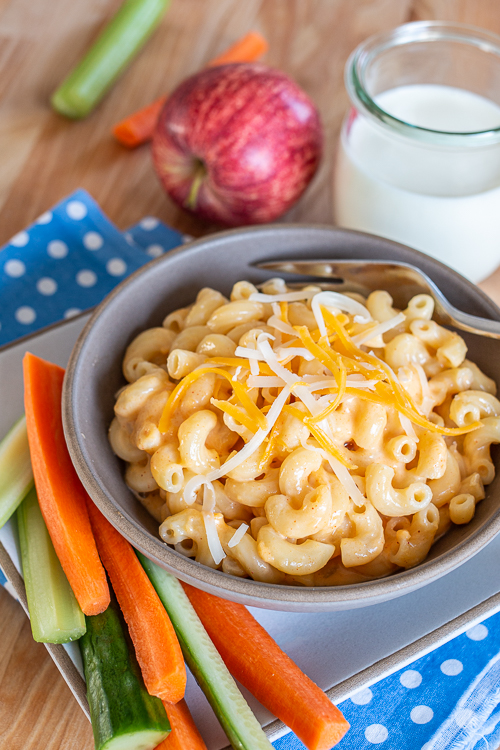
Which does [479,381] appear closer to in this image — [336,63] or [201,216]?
[201,216]

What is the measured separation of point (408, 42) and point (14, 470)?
1441 mm

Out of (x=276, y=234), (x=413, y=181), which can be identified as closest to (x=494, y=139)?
(x=413, y=181)

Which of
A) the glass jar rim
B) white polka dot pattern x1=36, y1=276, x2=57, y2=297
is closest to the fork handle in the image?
the glass jar rim

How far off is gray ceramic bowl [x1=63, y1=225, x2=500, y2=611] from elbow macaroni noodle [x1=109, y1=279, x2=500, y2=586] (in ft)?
0.22

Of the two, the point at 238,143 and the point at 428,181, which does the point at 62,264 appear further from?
the point at 428,181

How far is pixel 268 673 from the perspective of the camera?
108 centimetres

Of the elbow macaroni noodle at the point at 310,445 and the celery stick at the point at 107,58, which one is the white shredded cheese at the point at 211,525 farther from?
the celery stick at the point at 107,58

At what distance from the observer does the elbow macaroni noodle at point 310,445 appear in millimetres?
1128

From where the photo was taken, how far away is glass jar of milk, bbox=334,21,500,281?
5.09 ft

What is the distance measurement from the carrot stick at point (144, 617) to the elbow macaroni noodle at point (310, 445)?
0.09 m

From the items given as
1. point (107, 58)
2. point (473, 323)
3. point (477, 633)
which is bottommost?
point (477, 633)

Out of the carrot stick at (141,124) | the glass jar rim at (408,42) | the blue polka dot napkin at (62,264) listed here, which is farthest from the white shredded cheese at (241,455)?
the carrot stick at (141,124)

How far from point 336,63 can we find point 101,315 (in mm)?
1607

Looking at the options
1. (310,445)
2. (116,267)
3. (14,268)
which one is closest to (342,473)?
(310,445)
